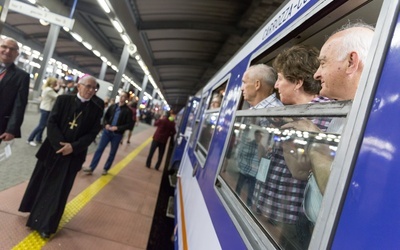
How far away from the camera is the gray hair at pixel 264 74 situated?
214cm

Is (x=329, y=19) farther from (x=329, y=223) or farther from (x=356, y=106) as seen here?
(x=329, y=223)

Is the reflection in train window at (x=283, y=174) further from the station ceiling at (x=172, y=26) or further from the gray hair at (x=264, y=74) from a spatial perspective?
the station ceiling at (x=172, y=26)

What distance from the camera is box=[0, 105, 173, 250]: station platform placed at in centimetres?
327

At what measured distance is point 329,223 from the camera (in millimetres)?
801

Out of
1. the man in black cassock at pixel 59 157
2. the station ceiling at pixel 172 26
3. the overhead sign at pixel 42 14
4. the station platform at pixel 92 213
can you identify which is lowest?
the station platform at pixel 92 213

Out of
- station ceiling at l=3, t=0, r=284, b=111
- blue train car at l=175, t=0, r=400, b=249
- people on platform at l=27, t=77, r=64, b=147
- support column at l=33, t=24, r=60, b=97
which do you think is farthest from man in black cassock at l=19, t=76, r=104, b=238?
support column at l=33, t=24, r=60, b=97

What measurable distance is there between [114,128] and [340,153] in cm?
587

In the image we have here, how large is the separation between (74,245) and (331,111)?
317 cm

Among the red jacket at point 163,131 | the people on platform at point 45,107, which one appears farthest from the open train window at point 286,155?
the red jacket at point 163,131

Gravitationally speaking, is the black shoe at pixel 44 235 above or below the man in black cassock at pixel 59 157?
below

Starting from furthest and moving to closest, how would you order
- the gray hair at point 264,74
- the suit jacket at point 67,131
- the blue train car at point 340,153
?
the suit jacket at point 67,131 → the gray hair at point 264,74 → the blue train car at point 340,153

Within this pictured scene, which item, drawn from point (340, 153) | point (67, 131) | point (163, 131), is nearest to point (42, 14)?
point (163, 131)

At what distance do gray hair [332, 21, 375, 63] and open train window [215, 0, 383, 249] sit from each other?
21 cm

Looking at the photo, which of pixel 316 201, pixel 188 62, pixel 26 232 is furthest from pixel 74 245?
pixel 188 62
